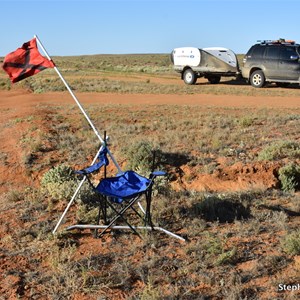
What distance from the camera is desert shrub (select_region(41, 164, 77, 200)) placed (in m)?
6.38

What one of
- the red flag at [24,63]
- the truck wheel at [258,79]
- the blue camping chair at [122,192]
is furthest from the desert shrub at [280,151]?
the truck wheel at [258,79]

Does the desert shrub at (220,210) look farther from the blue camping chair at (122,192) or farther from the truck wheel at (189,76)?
the truck wheel at (189,76)

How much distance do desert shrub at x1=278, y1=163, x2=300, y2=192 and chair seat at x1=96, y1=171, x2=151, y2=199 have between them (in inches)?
108

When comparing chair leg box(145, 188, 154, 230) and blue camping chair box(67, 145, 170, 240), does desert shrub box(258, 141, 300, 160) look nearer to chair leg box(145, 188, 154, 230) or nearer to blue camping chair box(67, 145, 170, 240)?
blue camping chair box(67, 145, 170, 240)

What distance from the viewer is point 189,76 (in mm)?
22281

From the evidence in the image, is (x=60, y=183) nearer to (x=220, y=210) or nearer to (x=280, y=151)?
(x=220, y=210)

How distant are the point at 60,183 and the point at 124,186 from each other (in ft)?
5.69

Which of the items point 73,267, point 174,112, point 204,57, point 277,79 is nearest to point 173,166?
point 73,267

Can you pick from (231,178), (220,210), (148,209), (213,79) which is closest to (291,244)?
(220,210)

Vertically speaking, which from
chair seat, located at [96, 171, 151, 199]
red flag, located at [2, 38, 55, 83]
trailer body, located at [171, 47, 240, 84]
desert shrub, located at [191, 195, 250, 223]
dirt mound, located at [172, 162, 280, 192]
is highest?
red flag, located at [2, 38, 55, 83]

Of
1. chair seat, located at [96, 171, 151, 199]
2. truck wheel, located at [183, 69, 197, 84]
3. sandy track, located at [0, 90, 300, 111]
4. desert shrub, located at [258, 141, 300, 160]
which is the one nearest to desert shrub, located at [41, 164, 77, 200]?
chair seat, located at [96, 171, 151, 199]

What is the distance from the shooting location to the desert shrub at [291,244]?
4543mm

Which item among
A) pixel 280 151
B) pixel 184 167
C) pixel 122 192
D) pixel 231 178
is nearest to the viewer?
pixel 122 192

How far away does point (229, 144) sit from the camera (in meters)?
9.34
